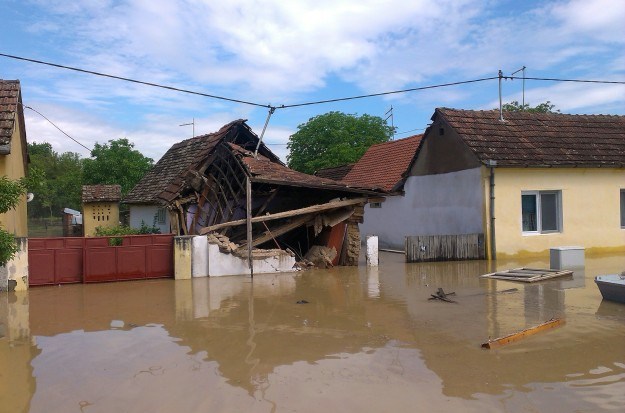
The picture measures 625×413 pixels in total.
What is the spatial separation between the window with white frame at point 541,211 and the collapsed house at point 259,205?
5.73 meters

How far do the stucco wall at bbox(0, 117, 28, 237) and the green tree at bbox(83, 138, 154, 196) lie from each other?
48.7 ft

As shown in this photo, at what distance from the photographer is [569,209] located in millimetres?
19219

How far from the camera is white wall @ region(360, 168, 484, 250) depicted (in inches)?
752

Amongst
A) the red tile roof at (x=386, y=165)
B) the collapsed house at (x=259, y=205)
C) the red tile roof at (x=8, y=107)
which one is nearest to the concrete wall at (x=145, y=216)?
the collapsed house at (x=259, y=205)

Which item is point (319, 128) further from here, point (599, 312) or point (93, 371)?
point (93, 371)

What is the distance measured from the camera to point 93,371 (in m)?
6.68

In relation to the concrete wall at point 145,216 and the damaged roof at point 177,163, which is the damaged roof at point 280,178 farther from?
the concrete wall at point 145,216

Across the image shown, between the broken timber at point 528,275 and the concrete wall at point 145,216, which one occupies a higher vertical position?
the concrete wall at point 145,216

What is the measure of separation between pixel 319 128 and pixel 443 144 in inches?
917

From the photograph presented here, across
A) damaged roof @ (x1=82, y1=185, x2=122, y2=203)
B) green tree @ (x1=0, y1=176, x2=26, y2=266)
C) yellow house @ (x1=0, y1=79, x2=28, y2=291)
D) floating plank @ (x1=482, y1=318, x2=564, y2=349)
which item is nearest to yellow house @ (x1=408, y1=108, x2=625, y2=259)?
floating plank @ (x1=482, y1=318, x2=564, y2=349)

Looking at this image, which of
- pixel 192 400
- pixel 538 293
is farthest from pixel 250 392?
pixel 538 293

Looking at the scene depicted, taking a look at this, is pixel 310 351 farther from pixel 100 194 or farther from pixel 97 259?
pixel 100 194

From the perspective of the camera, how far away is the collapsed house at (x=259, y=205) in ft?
54.1

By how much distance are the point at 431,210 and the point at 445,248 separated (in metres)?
3.54
